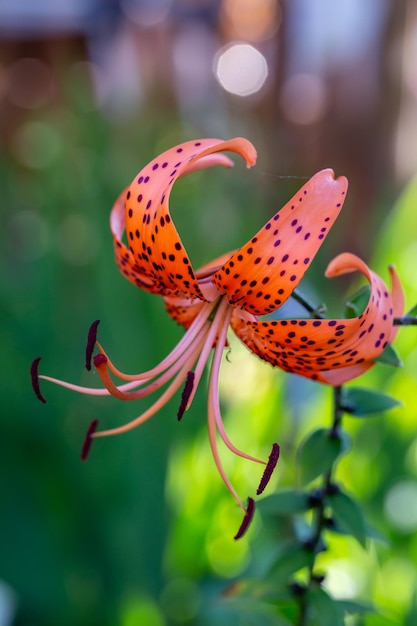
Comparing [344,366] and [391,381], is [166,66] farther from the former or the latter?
[344,366]

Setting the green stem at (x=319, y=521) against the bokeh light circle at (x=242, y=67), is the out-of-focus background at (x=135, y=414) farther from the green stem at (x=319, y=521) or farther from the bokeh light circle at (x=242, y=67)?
the bokeh light circle at (x=242, y=67)

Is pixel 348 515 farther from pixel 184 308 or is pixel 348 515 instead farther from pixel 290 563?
pixel 184 308

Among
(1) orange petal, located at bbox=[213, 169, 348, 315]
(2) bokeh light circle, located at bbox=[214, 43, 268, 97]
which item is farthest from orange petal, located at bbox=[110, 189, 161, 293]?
(2) bokeh light circle, located at bbox=[214, 43, 268, 97]

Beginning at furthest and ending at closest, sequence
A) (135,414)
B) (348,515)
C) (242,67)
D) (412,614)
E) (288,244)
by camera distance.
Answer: (242,67) < (135,414) < (412,614) < (348,515) < (288,244)

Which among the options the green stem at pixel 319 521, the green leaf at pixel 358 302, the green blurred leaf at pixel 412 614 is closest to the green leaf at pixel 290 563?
the green stem at pixel 319 521

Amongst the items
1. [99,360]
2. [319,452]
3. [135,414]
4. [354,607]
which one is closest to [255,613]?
[354,607]

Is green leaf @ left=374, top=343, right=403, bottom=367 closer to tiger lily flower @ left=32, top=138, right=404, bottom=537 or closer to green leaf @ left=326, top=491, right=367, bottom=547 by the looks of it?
tiger lily flower @ left=32, top=138, right=404, bottom=537
